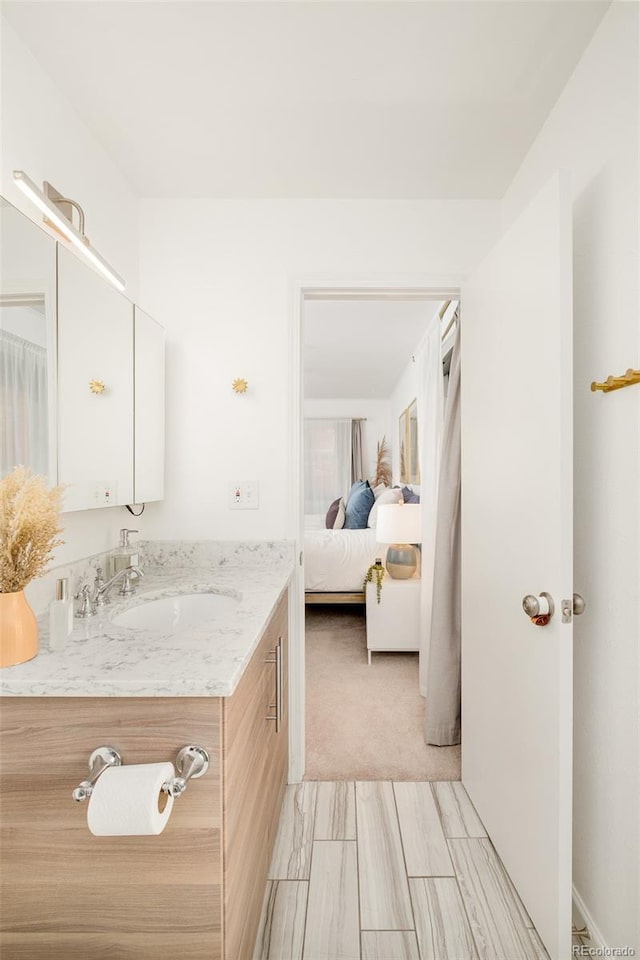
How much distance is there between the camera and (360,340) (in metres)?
4.34

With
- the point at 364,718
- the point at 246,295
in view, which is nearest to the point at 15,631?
the point at 246,295

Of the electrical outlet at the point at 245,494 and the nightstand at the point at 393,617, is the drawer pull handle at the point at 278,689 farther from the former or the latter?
the nightstand at the point at 393,617

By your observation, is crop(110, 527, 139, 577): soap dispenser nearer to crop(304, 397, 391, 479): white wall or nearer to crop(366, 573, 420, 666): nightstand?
crop(366, 573, 420, 666): nightstand

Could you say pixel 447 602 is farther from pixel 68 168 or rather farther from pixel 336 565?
pixel 68 168

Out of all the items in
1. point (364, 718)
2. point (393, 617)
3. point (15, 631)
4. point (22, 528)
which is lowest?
point (364, 718)

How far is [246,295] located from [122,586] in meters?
1.29

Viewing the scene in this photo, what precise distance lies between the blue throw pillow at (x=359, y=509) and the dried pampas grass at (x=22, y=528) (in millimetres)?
4510

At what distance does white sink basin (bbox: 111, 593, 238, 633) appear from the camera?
165 cm

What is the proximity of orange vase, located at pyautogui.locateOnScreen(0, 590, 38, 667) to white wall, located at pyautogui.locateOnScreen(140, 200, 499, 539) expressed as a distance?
112 cm

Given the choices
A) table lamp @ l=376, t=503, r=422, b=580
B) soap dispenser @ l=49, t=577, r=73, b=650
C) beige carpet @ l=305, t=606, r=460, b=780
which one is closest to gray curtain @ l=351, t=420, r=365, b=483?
beige carpet @ l=305, t=606, r=460, b=780

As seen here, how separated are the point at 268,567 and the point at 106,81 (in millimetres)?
1752

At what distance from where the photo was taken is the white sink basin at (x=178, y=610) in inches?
64.9

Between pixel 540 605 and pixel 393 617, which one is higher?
pixel 540 605

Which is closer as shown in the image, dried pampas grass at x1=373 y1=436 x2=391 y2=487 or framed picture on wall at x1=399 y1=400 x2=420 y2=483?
framed picture on wall at x1=399 y1=400 x2=420 y2=483
